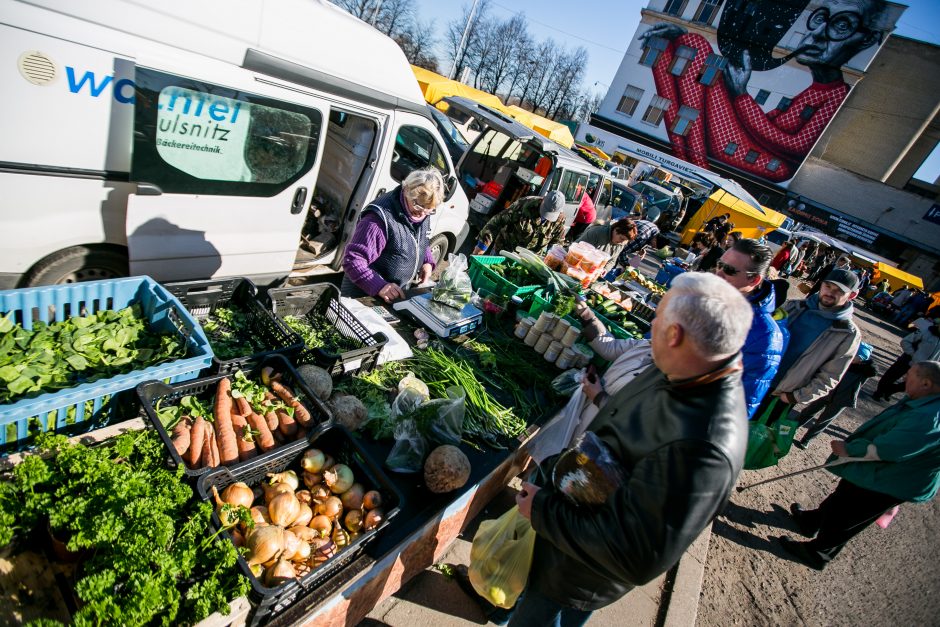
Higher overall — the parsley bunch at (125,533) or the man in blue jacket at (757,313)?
the man in blue jacket at (757,313)

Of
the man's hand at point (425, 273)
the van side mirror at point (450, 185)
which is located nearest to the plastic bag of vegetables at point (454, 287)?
the man's hand at point (425, 273)

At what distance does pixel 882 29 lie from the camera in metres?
31.7

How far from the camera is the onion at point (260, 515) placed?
1737 millimetres

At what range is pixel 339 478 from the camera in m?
1.97

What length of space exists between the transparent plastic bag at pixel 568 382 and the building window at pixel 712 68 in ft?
144

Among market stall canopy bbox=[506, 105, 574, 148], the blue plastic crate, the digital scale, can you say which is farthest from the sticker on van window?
market stall canopy bbox=[506, 105, 574, 148]

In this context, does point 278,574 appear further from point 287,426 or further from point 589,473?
point 589,473

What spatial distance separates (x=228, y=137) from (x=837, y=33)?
4722 centimetres

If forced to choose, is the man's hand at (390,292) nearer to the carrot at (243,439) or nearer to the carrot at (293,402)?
the carrot at (293,402)

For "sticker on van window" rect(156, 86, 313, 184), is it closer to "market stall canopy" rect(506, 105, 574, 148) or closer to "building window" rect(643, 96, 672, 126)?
"market stall canopy" rect(506, 105, 574, 148)

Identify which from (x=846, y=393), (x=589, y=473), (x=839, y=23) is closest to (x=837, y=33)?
(x=839, y=23)

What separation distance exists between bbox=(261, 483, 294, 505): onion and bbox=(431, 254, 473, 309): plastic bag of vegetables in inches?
73.0

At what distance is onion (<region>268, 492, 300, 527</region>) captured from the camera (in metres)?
1.76

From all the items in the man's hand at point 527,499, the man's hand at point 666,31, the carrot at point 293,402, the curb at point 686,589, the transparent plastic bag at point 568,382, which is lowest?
the curb at point 686,589
